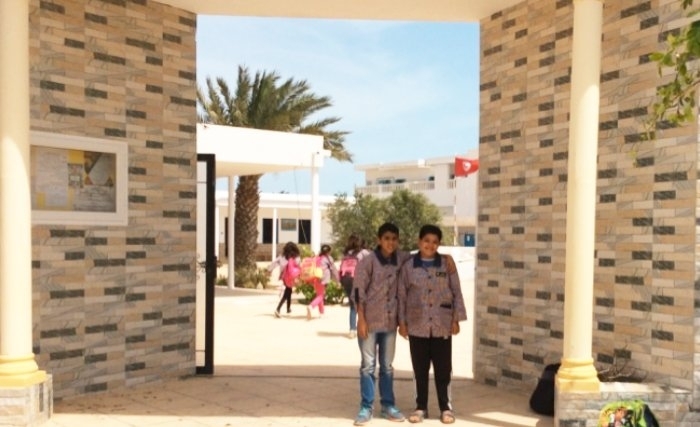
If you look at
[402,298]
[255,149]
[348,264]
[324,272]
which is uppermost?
[255,149]

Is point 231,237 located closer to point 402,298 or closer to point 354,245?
point 354,245

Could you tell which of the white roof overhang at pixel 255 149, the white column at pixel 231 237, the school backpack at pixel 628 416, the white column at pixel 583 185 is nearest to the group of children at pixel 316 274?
the white roof overhang at pixel 255 149

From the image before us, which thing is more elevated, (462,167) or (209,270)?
(462,167)

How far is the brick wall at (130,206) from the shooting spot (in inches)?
237

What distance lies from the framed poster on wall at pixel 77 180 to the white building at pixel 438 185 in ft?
96.3

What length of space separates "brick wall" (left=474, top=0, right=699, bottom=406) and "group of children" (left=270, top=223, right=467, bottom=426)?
121 cm

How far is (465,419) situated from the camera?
5.74m

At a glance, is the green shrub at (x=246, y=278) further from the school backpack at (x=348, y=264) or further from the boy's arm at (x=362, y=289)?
the boy's arm at (x=362, y=289)

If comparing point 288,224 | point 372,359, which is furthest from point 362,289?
point 288,224

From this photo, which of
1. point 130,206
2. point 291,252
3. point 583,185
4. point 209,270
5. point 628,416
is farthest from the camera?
point 291,252

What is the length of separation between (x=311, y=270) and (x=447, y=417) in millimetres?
7911

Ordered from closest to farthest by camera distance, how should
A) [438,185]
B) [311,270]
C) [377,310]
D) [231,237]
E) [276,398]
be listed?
1. [377,310]
2. [276,398]
3. [311,270]
4. [231,237]
5. [438,185]

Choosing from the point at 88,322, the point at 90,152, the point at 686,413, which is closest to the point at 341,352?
the point at 88,322

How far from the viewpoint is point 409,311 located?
5.65 metres
